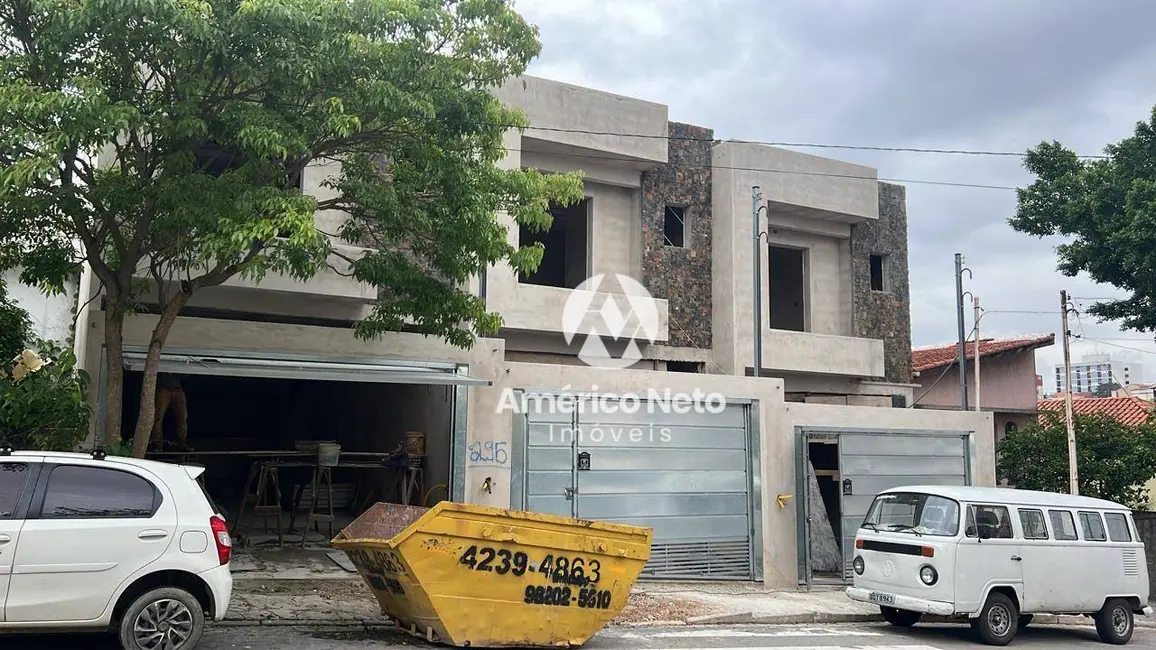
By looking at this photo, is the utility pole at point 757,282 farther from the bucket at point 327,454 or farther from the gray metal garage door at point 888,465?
the bucket at point 327,454

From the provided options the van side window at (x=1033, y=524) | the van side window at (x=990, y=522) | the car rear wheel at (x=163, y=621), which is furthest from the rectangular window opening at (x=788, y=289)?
the car rear wheel at (x=163, y=621)

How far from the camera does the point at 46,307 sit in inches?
486

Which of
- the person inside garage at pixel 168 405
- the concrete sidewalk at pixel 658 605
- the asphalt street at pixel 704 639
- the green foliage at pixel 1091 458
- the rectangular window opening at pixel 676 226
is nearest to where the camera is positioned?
the asphalt street at pixel 704 639

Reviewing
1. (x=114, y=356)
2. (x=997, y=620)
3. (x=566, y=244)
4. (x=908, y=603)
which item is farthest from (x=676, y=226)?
(x=114, y=356)

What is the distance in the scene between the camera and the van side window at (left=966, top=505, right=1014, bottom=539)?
36.7 feet

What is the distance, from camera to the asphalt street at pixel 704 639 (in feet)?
26.9

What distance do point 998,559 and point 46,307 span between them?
12.3 m

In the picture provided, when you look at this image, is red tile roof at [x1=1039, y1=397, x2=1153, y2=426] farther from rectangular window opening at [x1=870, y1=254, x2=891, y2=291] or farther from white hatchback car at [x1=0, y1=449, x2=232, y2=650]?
white hatchback car at [x1=0, y1=449, x2=232, y2=650]

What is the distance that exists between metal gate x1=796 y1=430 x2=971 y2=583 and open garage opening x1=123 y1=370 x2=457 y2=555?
5719 mm

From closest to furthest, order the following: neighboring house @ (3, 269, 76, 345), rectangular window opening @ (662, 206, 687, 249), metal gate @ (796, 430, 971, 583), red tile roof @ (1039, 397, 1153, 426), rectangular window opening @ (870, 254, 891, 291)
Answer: neighboring house @ (3, 269, 76, 345)
metal gate @ (796, 430, 971, 583)
rectangular window opening @ (662, 206, 687, 249)
rectangular window opening @ (870, 254, 891, 291)
red tile roof @ (1039, 397, 1153, 426)

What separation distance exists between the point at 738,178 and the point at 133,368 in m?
12.1

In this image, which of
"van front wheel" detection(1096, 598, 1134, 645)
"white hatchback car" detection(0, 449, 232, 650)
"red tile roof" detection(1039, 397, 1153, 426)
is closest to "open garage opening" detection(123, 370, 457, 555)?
"white hatchback car" detection(0, 449, 232, 650)

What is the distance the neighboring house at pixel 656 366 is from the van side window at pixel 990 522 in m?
3.72

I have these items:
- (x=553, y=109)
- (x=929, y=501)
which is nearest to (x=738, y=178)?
(x=553, y=109)
